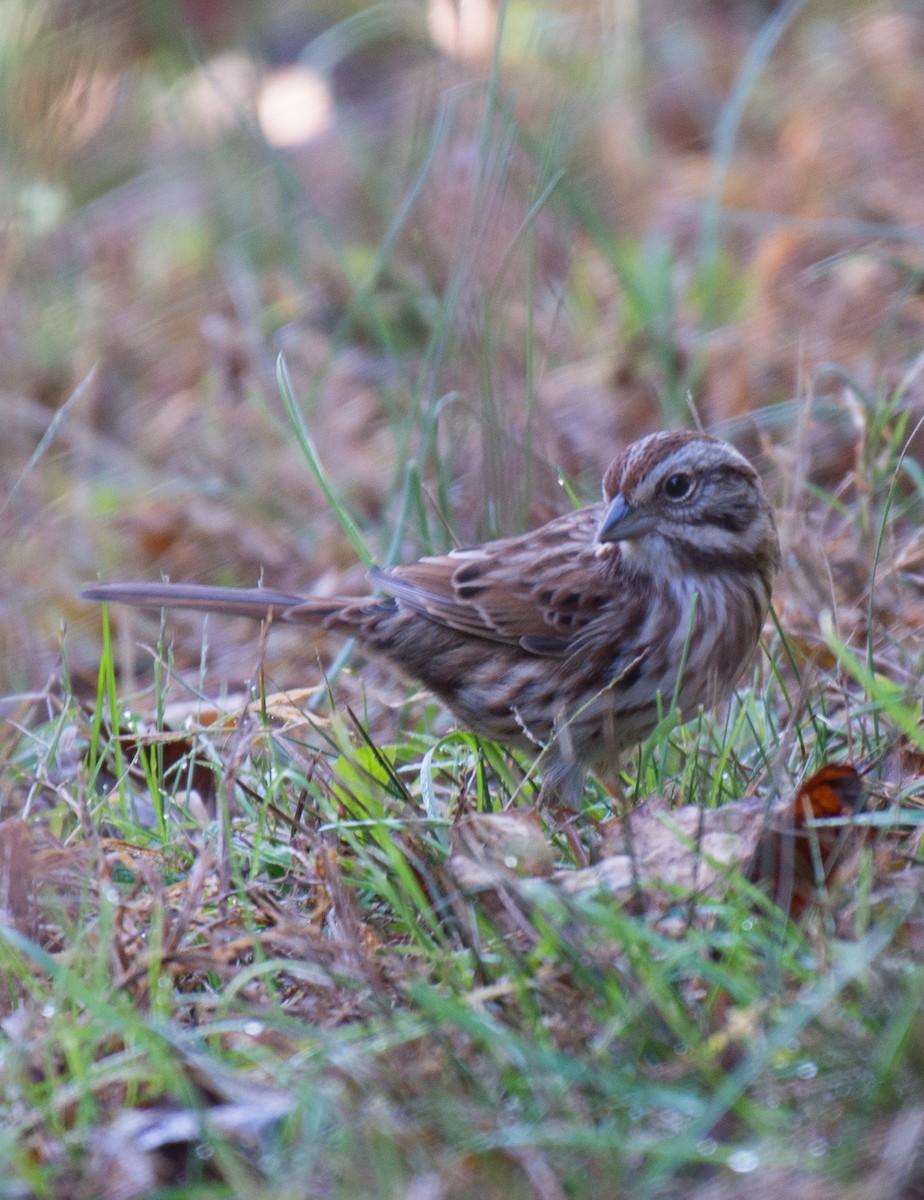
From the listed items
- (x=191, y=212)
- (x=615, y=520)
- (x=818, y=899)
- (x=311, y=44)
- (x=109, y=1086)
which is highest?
(x=311, y=44)

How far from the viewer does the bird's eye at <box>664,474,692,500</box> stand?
379 centimetres

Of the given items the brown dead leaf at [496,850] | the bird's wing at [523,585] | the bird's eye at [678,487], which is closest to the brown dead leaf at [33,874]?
the brown dead leaf at [496,850]

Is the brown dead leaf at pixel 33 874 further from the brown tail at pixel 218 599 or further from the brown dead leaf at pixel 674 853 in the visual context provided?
the brown tail at pixel 218 599

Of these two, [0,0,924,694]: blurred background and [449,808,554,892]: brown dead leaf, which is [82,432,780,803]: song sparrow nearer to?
[0,0,924,694]: blurred background

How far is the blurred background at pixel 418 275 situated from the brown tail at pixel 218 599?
0.91 ft

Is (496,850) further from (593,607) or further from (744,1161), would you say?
(593,607)

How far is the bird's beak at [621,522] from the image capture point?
375 cm

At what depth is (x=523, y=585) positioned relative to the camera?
4.05 meters

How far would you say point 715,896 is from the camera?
2648mm

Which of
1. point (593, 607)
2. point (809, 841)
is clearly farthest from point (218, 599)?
point (809, 841)

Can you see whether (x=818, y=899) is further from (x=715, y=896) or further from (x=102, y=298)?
(x=102, y=298)

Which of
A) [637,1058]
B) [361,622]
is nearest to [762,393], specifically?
[361,622]

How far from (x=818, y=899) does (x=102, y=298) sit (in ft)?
19.0

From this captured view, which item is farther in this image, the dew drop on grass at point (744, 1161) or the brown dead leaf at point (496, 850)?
the brown dead leaf at point (496, 850)
